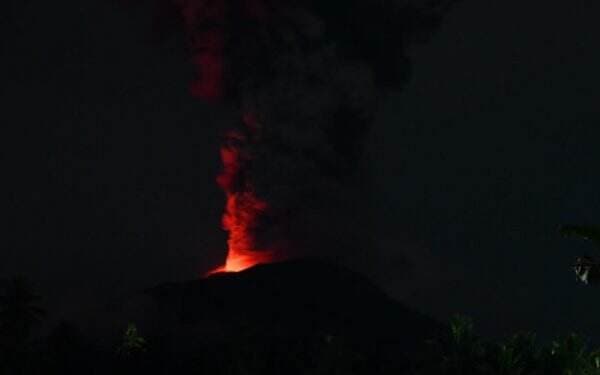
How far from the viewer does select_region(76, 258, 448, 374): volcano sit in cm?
3366

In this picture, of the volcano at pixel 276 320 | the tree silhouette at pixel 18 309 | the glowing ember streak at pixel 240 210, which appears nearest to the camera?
the tree silhouette at pixel 18 309

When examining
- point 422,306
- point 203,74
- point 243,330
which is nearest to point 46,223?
point 203,74

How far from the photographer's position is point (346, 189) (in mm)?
52688

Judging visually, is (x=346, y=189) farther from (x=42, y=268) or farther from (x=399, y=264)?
(x=42, y=268)

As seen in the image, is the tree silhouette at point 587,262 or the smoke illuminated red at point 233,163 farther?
the smoke illuminated red at point 233,163

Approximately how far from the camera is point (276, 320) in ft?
143

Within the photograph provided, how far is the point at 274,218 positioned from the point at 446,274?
35.6 metres

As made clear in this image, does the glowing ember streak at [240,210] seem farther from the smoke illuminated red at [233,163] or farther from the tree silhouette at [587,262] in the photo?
the tree silhouette at [587,262]

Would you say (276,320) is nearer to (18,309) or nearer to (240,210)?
(240,210)

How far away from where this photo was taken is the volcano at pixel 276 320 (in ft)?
110

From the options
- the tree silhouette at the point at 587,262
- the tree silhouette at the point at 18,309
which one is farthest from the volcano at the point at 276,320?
the tree silhouette at the point at 587,262

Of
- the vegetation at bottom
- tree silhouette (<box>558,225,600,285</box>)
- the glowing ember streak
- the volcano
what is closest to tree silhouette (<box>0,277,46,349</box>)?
the vegetation at bottom

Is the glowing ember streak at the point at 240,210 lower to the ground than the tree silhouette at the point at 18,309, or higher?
higher

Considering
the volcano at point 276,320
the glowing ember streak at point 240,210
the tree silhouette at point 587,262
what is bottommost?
the tree silhouette at point 587,262
